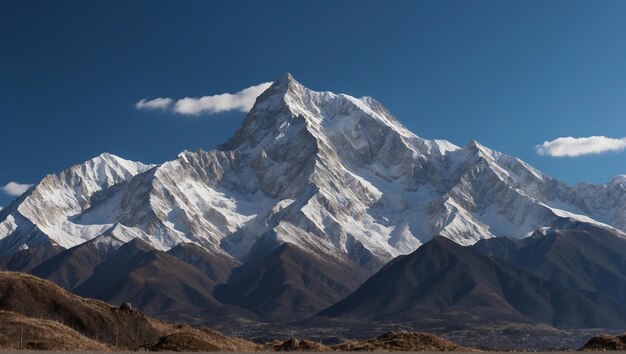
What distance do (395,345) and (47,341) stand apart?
52.1 metres

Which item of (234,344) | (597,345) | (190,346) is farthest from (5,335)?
(597,345)

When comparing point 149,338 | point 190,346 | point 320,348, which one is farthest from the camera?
point 149,338

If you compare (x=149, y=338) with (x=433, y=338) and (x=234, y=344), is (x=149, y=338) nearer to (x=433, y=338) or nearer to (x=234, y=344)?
(x=234, y=344)

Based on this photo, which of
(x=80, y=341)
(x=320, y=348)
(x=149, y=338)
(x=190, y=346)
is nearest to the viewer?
(x=190, y=346)

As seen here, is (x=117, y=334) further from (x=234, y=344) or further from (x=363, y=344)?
(x=363, y=344)

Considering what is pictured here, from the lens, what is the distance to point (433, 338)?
15912cm

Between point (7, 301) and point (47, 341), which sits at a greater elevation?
point (7, 301)

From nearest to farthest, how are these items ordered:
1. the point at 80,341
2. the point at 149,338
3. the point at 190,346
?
the point at 190,346, the point at 80,341, the point at 149,338

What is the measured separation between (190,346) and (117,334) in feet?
188

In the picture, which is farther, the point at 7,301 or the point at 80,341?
the point at 7,301

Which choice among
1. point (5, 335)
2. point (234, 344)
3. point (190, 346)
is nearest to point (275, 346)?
point (234, 344)

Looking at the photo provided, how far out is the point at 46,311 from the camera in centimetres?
19975

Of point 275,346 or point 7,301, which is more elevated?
point 7,301

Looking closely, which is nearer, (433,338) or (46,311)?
(433,338)
